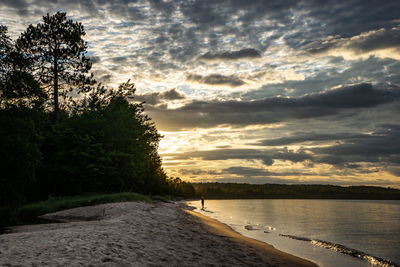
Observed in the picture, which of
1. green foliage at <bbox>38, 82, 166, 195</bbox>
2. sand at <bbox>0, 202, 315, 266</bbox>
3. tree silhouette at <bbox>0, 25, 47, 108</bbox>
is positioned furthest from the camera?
green foliage at <bbox>38, 82, 166, 195</bbox>

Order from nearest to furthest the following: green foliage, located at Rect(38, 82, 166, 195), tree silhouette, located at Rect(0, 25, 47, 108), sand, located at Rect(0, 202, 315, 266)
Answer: sand, located at Rect(0, 202, 315, 266)
tree silhouette, located at Rect(0, 25, 47, 108)
green foliage, located at Rect(38, 82, 166, 195)

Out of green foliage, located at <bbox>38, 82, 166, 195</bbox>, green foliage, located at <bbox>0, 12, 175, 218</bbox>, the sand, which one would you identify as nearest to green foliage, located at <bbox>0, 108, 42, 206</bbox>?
green foliage, located at <bbox>0, 12, 175, 218</bbox>

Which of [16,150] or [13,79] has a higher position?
[13,79]

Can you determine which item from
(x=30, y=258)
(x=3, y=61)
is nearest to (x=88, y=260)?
(x=30, y=258)

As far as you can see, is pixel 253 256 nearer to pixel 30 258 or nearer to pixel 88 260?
pixel 88 260

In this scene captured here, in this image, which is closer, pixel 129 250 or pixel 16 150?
pixel 129 250

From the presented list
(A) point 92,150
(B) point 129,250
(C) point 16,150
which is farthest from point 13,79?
(B) point 129,250

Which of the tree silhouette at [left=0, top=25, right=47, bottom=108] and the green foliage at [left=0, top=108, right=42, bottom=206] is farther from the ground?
the tree silhouette at [left=0, top=25, right=47, bottom=108]

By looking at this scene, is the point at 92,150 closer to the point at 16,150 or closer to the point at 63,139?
the point at 63,139

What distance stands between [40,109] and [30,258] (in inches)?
1142

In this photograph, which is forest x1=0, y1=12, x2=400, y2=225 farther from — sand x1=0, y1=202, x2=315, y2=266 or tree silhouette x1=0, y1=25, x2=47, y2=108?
sand x1=0, y1=202, x2=315, y2=266

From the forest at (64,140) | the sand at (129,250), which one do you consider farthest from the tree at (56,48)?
the sand at (129,250)

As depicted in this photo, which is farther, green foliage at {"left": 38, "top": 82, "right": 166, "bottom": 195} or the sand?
green foliage at {"left": 38, "top": 82, "right": 166, "bottom": 195}

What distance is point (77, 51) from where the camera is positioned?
50.6 metres
